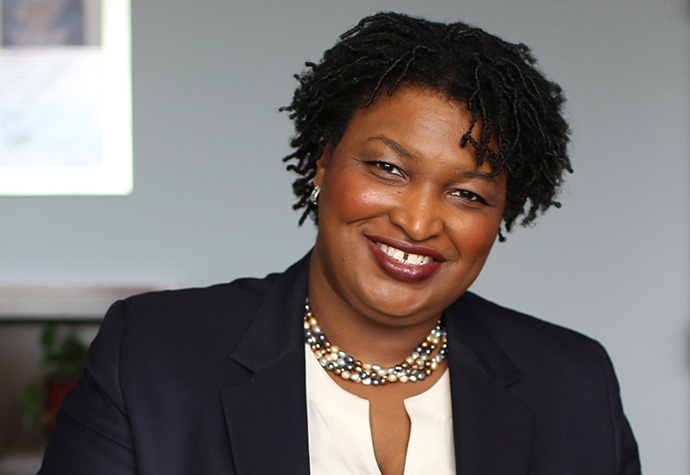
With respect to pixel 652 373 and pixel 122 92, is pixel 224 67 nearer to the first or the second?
pixel 122 92

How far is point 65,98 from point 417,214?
1.77 meters

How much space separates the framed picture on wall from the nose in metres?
1.52

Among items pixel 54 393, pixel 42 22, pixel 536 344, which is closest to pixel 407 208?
pixel 536 344

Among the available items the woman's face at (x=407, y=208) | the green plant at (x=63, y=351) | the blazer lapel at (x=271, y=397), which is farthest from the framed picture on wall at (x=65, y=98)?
the woman's face at (x=407, y=208)

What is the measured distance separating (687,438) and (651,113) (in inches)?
39.6

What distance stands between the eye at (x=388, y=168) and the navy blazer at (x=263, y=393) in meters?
0.30

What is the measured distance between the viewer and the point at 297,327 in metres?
1.53

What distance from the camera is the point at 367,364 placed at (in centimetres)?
156

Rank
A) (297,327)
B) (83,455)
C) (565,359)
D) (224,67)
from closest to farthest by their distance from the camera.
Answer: (83,455)
(297,327)
(565,359)
(224,67)

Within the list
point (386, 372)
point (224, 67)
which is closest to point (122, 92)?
point (224, 67)

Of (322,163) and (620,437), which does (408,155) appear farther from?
(620,437)

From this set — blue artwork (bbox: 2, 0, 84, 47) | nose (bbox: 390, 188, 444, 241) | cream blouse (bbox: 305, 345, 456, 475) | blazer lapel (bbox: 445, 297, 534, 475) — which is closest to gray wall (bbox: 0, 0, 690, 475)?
blue artwork (bbox: 2, 0, 84, 47)

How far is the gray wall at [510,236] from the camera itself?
2682mm

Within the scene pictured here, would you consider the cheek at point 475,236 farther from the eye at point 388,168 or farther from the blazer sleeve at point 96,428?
the blazer sleeve at point 96,428
